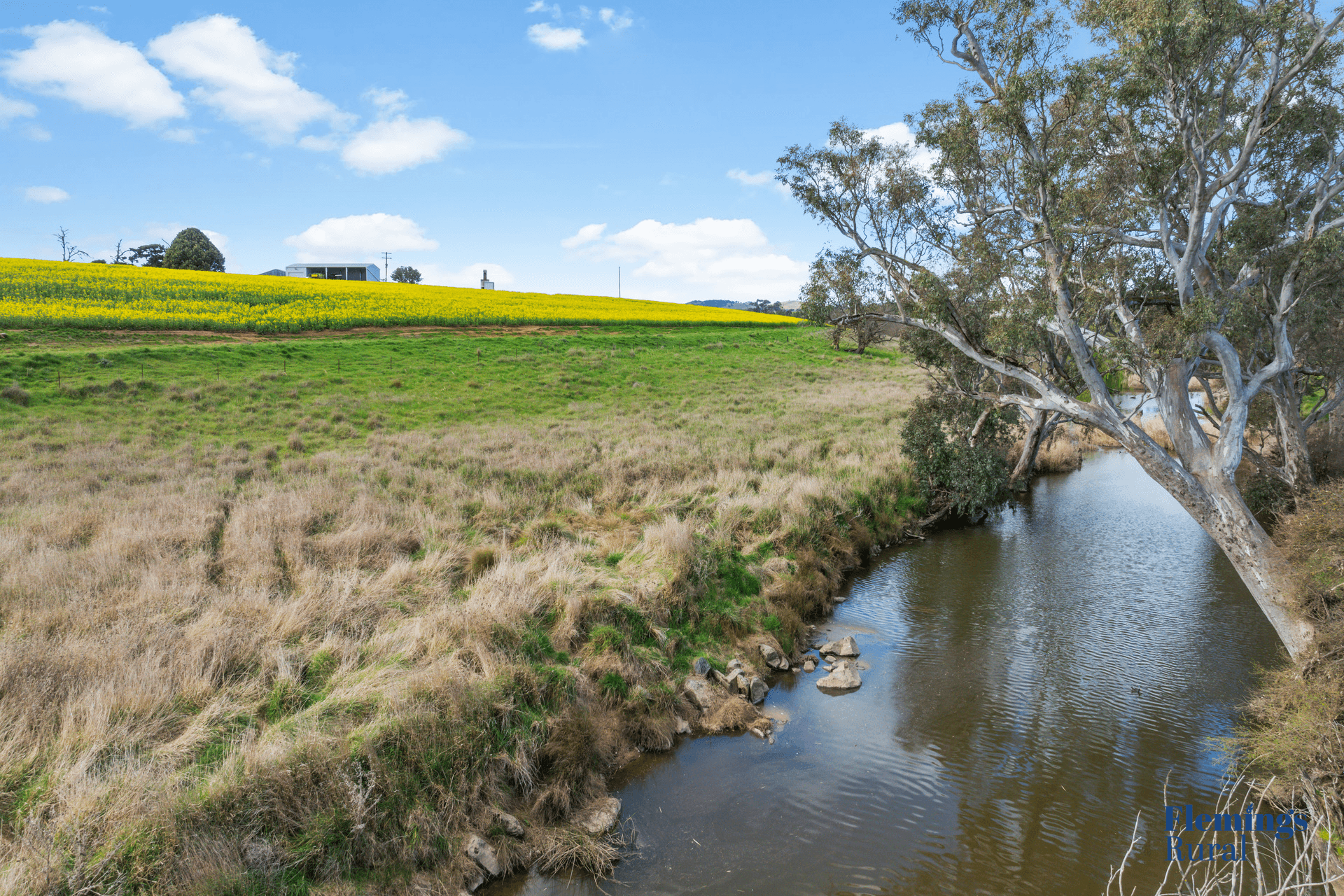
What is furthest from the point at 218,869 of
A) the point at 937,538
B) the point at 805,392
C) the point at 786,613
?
the point at 805,392

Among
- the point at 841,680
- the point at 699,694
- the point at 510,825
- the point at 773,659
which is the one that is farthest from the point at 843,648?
the point at 510,825

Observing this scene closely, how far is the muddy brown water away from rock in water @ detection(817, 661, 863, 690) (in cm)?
20

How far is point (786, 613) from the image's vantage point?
42.3 ft

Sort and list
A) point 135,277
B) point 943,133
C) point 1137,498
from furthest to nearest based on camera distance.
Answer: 1. point 135,277
2. point 1137,498
3. point 943,133

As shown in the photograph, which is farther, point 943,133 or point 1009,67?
point 943,133

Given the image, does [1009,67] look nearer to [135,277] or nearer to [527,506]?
[527,506]

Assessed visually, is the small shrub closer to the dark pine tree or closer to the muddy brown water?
the muddy brown water

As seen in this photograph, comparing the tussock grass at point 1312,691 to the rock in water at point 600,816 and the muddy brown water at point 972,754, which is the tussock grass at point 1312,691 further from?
the rock in water at point 600,816

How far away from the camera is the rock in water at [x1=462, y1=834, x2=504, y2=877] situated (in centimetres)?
691

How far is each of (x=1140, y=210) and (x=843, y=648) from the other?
10.3m

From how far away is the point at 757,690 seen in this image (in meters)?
10.8

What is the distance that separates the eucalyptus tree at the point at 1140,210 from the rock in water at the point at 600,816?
9.38 m

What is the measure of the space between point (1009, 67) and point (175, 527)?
1742cm

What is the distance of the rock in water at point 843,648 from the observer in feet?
40.5
